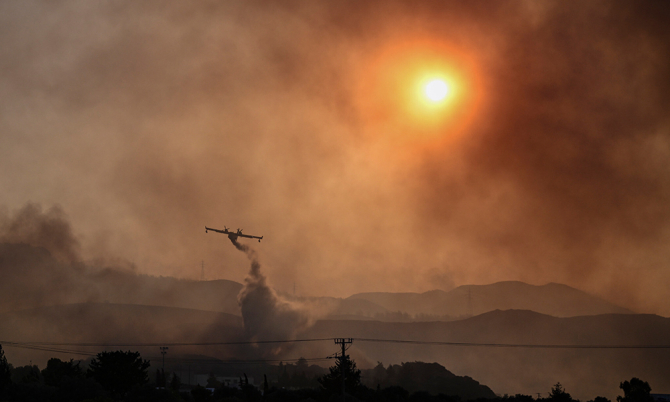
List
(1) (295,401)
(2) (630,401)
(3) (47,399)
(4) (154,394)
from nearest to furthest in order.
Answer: (3) (47,399)
(4) (154,394)
(1) (295,401)
(2) (630,401)

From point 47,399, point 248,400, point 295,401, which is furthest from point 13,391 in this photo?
Result: point 295,401

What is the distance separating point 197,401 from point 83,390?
3545cm

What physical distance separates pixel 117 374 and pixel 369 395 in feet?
259

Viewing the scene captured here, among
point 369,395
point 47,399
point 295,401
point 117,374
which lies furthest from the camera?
point 369,395

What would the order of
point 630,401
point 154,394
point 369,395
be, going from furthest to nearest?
point 630,401
point 369,395
point 154,394

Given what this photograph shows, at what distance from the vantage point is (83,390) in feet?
451

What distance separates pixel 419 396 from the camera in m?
198

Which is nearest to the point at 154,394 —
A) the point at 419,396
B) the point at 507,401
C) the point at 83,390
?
the point at 83,390

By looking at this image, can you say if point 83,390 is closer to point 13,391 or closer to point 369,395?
point 13,391

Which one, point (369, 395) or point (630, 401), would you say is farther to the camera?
point (630, 401)

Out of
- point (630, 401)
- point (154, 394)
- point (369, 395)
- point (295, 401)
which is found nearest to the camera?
point (154, 394)

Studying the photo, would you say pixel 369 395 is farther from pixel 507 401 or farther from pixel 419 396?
pixel 507 401

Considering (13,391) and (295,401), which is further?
(295,401)

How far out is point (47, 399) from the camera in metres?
132
